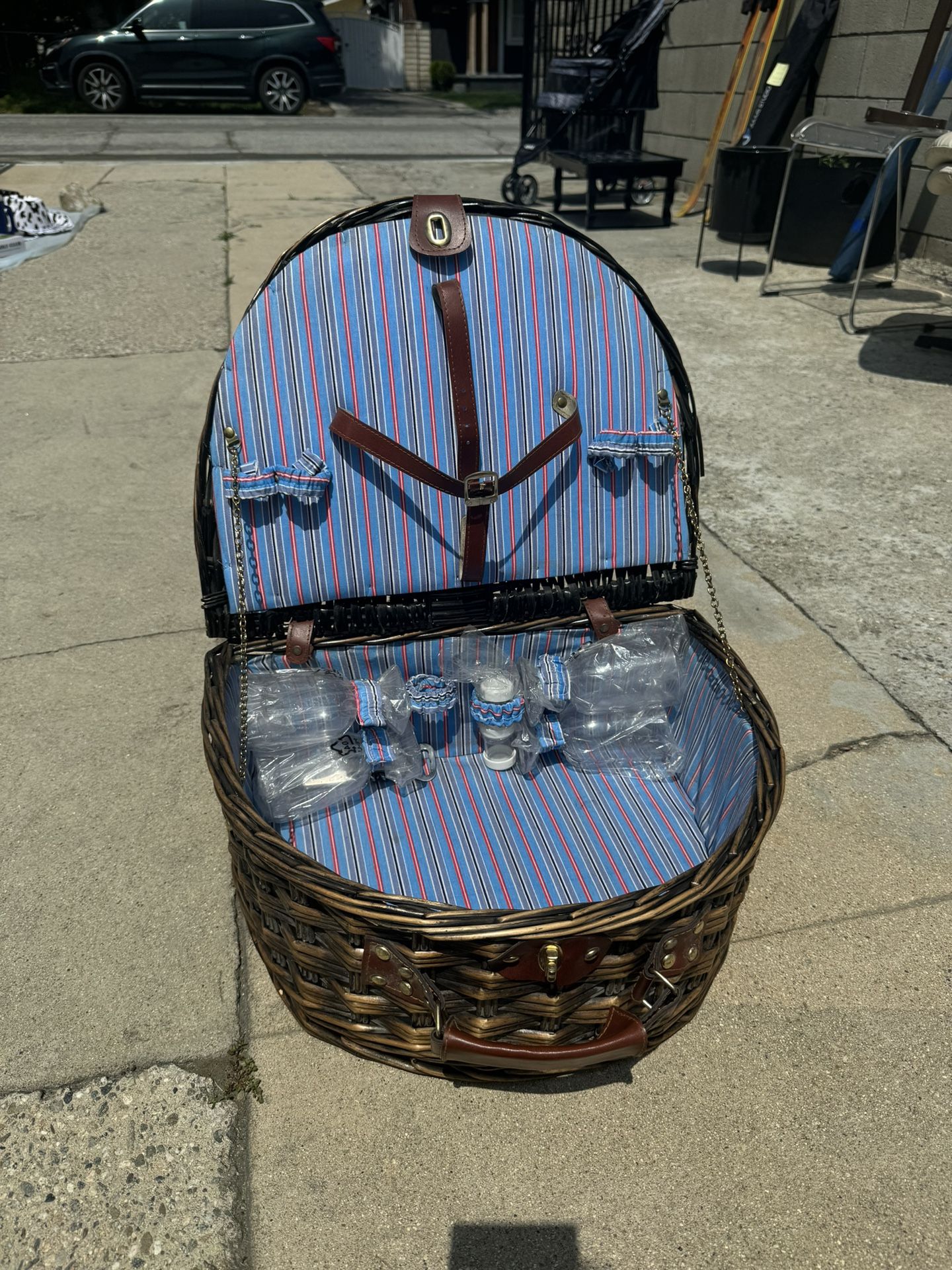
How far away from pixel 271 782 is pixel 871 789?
148 centimetres

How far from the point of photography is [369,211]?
70.1 inches

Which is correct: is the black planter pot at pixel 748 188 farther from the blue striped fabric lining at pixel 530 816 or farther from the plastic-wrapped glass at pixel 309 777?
the plastic-wrapped glass at pixel 309 777

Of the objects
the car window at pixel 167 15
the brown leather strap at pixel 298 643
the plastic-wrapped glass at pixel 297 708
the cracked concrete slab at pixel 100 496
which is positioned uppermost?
the car window at pixel 167 15

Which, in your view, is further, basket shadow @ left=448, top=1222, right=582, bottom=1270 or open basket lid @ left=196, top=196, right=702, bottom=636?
open basket lid @ left=196, top=196, right=702, bottom=636

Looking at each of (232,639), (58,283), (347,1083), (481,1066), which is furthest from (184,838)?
(58,283)

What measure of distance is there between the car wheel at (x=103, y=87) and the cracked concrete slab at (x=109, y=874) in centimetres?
1607

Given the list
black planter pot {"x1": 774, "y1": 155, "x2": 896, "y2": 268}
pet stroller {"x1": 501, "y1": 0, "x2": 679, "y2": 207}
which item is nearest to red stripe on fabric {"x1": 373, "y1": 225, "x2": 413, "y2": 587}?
black planter pot {"x1": 774, "y1": 155, "x2": 896, "y2": 268}

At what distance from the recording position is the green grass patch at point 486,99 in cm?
2036

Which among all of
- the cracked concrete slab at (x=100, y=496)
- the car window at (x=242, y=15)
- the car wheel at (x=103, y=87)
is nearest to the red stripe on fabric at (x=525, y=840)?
the cracked concrete slab at (x=100, y=496)

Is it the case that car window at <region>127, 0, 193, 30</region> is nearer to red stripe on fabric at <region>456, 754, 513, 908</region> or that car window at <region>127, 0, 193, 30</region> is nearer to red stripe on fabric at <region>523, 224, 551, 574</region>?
red stripe on fabric at <region>523, 224, 551, 574</region>

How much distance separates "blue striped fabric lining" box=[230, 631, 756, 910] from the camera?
1.76 m

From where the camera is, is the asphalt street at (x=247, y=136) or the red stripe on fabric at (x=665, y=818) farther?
the asphalt street at (x=247, y=136)

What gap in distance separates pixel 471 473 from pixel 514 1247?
138 cm

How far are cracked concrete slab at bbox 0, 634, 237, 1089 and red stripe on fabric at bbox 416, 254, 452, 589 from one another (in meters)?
0.88
